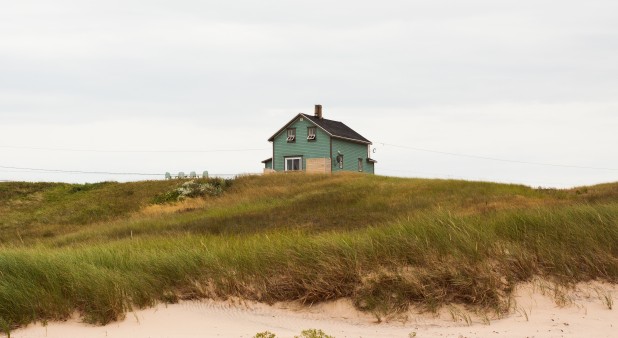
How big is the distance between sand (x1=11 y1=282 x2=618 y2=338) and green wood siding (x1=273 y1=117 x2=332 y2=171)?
150ft

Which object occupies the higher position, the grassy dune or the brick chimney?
the brick chimney

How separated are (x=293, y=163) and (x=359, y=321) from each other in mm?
48727

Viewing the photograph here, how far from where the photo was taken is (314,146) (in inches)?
2215

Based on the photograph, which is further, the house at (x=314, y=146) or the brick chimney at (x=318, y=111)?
the brick chimney at (x=318, y=111)

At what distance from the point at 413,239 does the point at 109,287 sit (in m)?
5.18

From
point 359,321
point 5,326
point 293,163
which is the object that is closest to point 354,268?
point 359,321

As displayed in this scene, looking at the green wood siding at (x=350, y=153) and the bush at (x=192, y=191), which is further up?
the green wood siding at (x=350, y=153)

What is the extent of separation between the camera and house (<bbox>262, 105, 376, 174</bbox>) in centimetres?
5538

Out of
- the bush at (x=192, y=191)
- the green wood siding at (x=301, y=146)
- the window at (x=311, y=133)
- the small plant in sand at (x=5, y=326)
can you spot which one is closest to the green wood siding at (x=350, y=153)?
the green wood siding at (x=301, y=146)

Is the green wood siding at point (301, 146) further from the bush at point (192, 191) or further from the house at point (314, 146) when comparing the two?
the bush at point (192, 191)

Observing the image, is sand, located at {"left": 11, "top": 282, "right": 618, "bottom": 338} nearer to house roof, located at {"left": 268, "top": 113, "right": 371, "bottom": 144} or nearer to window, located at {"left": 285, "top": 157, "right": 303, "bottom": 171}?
house roof, located at {"left": 268, "top": 113, "right": 371, "bottom": 144}

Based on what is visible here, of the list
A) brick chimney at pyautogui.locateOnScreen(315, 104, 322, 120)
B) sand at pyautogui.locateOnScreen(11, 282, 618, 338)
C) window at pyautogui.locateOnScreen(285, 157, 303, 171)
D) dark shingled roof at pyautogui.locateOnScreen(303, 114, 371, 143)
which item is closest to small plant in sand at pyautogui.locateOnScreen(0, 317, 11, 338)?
sand at pyautogui.locateOnScreen(11, 282, 618, 338)

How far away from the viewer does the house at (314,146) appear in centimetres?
5538

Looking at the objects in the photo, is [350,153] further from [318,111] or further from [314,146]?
[318,111]
